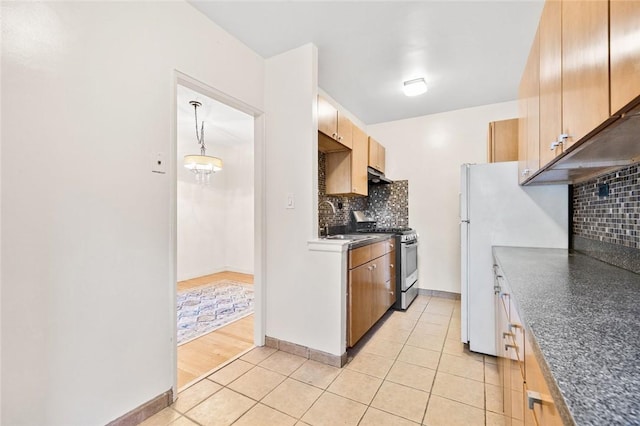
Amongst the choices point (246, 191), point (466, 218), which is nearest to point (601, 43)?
point (466, 218)

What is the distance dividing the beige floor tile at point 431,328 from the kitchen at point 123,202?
109cm

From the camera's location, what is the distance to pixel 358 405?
1.64 metres

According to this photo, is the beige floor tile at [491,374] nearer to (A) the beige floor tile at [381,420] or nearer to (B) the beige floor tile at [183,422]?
(A) the beige floor tile at [381,420]

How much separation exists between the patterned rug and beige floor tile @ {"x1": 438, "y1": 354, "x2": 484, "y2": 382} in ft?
6.83

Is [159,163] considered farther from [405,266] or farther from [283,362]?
[405,266]

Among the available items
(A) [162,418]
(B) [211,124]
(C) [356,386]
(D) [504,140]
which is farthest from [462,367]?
(B) [211,124]

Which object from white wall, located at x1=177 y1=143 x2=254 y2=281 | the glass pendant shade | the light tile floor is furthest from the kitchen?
white wall, located at x1=177 y1=143 x2=254 y2=281

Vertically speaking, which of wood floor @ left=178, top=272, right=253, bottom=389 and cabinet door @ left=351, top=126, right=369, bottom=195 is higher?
cabinet door @ left=351, top=126, right=369, bottom=195

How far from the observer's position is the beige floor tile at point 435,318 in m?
2.89

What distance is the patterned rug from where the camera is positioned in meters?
2.78

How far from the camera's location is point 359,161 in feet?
10.3

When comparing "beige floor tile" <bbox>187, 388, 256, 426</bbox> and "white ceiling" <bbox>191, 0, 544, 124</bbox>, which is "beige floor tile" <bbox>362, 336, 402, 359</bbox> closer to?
"beige floor tile" <bbox>187, 388, 256, 426</bbox>

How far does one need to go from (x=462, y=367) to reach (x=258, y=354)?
156cm

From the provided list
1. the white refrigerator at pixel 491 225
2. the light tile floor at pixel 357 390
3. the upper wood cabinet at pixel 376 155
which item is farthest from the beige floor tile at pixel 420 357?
the upper wood cabinet at pixel 376 155
